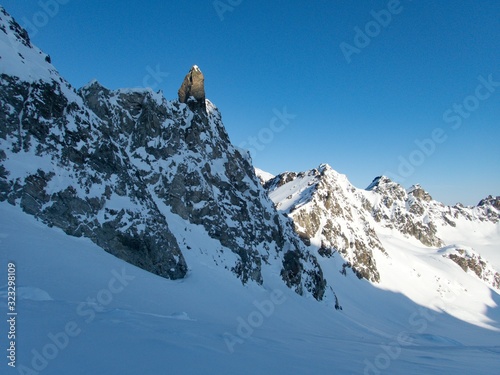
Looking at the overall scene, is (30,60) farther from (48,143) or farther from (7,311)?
(7,311)

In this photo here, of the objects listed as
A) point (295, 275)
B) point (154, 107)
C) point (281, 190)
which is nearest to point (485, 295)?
point (281, 190)

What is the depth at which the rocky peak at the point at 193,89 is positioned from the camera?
133ft

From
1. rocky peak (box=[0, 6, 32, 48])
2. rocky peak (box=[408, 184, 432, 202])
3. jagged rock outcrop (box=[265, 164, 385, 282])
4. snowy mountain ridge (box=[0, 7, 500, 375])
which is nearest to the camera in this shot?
snowy mountain ridge (box=[0, 7, 500, 375])

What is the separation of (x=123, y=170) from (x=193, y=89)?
21.0 m

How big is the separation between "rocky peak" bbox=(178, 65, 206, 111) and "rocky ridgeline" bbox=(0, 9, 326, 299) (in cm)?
14

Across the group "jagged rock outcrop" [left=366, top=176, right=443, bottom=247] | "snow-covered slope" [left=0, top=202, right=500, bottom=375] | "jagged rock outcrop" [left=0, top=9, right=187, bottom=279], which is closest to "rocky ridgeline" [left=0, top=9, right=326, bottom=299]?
"jagged rock outcrop" [left=0, top=9, right=187, bottom=279]

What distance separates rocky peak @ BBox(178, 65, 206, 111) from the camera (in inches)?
1591

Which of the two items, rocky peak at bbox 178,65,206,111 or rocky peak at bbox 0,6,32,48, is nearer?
rocky peak at bbox 0,6,32,48

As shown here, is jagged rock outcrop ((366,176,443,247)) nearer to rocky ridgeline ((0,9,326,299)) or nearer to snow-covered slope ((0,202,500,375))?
rocky ridgeline ((0,9,326,299))

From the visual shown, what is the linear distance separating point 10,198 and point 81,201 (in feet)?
11.8

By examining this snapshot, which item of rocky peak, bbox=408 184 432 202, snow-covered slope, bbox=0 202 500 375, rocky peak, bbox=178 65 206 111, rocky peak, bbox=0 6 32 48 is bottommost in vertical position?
snow-covered slope, bbox=0 202 500 375

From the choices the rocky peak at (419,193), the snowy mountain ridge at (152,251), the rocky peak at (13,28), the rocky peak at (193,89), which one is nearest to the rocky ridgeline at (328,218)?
the snowy mountain ridge at (152,251)

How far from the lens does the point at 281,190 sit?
9969 centimetres

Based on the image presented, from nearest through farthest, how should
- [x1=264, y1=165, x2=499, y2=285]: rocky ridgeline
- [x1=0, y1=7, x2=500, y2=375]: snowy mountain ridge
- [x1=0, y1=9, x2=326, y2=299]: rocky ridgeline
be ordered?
[x1=0, y1=7, x2=500, y2=375]: snowy mountain ridge → [x1=0, y1=9, x2=326, y2=299]: rocky ridgeline → [x1=264, y1=165, x2=499, y2=285]: rocky ridgeline
